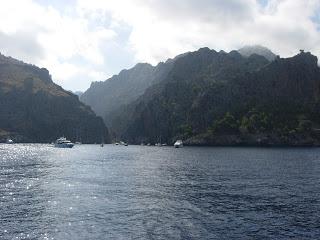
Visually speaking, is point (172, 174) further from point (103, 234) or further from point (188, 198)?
point (103, 234)

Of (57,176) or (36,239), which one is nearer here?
(36,239)

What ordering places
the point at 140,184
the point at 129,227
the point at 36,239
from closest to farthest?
the point at 36,239, the point at 129,227, the point at 140,184

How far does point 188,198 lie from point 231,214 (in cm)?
1623

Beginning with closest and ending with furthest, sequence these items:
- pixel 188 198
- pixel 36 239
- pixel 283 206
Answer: pixel 36 239
pixel 283 206
pixel 188 198

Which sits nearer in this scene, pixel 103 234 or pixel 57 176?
pixel 103 234

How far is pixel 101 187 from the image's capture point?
98.2m

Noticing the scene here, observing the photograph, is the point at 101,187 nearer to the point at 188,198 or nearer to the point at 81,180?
the point at 81,180

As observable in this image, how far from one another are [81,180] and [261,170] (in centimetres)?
6102

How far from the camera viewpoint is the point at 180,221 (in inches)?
2464

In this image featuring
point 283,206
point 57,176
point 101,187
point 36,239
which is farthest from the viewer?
point 57,176

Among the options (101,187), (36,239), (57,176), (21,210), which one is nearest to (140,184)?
(101,187)

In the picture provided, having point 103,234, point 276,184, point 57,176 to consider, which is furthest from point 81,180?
point 103,234

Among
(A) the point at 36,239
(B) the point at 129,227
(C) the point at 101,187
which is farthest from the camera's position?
(C) the point at 101,187

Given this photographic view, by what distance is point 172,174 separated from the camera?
5059 inches
